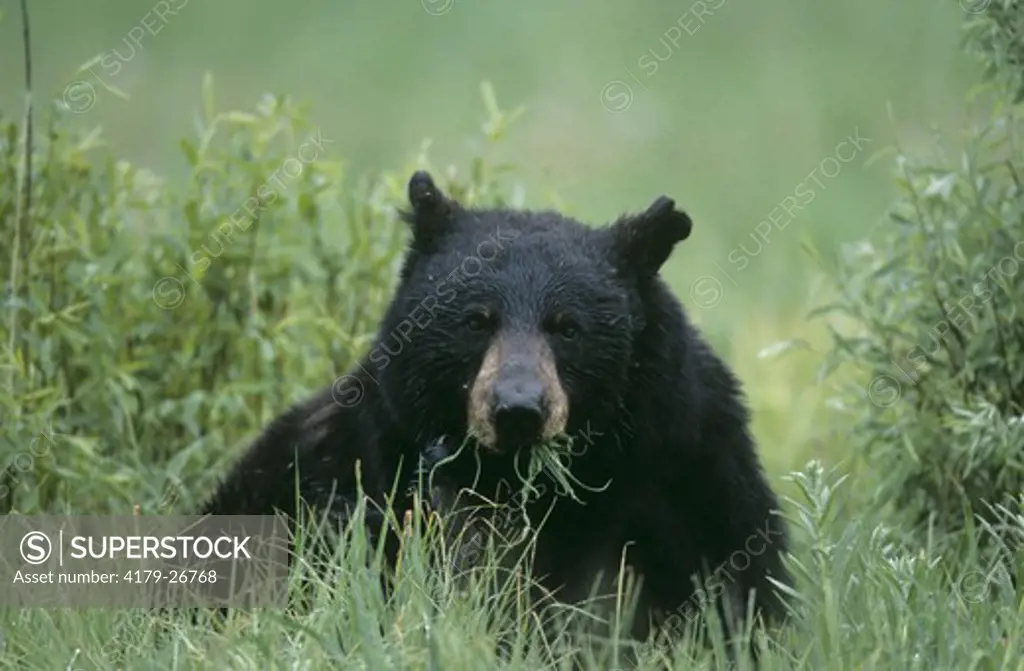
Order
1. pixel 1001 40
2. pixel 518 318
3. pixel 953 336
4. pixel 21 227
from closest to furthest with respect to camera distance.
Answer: pixel 518 318 < pixel 1001 40 < pixel 953 336 < pixel 21 227

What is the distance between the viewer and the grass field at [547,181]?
15.7 feet

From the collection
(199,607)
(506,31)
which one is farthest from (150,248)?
(506,31)

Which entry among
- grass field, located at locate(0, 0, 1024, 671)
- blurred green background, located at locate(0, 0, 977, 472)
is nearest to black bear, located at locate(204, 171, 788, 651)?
grass field, located at locate(0, 0, 1024, 671)

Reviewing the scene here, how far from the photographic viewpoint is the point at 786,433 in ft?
29.3

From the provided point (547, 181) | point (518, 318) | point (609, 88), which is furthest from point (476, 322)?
point (609, 88)

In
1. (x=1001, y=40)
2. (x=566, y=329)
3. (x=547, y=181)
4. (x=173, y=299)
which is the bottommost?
(x=173, y=299)

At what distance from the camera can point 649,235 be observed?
5.75 metres

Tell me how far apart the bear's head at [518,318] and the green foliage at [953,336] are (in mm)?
1121

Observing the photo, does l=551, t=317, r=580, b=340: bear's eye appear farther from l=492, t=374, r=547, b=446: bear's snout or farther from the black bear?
l=492, t=374, r=547, b=446: bear's snout

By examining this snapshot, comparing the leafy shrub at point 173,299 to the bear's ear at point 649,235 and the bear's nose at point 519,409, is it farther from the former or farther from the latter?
the bear's ear at point 649,235

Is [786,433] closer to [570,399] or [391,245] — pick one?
[391,245]

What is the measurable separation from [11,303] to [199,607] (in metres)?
1.80

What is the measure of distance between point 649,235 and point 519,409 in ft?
2.86

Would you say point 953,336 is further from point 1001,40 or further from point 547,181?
point 547,181
